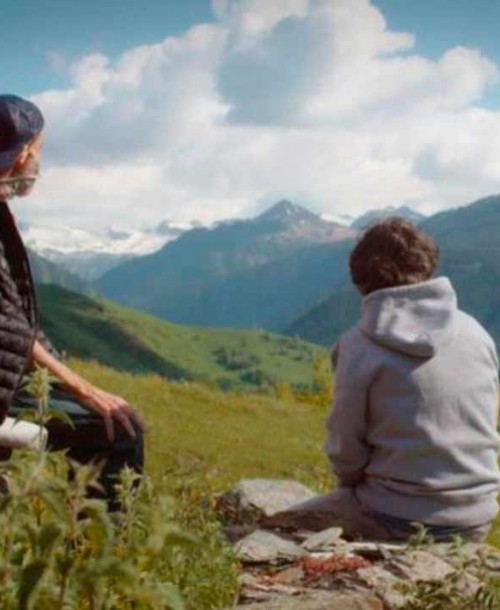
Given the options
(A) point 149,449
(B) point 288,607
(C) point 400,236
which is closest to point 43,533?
(B) point 288,607

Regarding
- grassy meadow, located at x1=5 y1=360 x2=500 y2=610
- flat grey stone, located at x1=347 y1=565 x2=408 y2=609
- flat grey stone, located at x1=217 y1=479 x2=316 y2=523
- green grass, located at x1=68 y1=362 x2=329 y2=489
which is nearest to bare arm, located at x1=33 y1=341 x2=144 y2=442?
grassy meadow, located at x1=5 y1=360 x2=500 y2=610

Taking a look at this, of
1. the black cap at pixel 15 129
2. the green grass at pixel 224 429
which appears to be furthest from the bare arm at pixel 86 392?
the green grass at pixel 224 429

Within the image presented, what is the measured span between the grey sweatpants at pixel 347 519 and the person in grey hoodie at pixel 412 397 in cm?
1

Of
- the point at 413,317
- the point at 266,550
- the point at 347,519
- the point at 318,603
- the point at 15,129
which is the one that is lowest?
the point at 347,519

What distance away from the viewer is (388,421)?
7742 millimetres

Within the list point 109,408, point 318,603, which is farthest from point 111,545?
point 109,408

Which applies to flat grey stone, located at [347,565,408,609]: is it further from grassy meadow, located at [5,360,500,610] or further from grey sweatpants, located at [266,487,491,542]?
grey sweatpants, located at [266,487,491,542]

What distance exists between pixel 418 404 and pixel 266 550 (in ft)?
4.73

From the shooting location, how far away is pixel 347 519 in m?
7.99

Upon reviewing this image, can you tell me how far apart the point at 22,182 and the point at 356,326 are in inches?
100

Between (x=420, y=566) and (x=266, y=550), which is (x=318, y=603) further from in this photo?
(x=266, y=550)

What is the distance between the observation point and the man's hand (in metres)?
6.07

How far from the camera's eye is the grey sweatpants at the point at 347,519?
25.8 ft

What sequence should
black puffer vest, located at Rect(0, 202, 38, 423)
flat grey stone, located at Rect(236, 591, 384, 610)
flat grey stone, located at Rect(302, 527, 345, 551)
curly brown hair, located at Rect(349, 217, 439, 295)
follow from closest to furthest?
1. flat grey stone, located at Rect(236, 591, 384, 610)
2. black puffer vest, located at Rect(0, 202, 38, 423)
3. flat grey stone, located at Rect(302, 527, 345, 551)
4. curly brown hair, located at Rect(349, 217, 439, 295)
